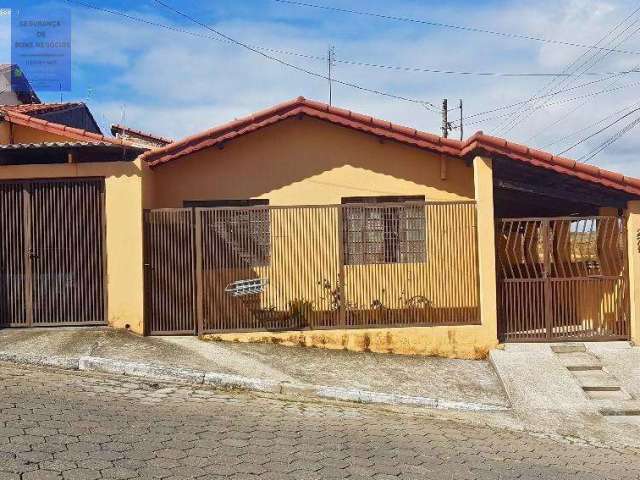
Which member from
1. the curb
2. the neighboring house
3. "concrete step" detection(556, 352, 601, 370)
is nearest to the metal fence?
"concrete step" detection(556, 352, 601, 370)

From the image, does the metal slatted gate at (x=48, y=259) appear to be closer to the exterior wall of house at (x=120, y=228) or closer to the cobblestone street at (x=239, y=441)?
the exterior wall of house at (x=120, y=228)

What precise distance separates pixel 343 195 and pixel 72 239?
4.19m

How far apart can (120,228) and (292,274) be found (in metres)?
2.59

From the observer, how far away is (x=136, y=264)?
8.94 metres

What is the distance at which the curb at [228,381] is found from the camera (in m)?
6.92

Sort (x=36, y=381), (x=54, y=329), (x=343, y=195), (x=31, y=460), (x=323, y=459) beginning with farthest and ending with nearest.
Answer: (x=343, y=195), (x=54, y=329), (x=36, y=381), (x=323, y=459), (x=31, y=460)

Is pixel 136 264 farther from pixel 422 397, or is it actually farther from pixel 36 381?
pixel 422 397

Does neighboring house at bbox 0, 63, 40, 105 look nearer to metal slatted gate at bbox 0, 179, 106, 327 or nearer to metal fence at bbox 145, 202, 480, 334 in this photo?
metal slatted gate at bbox 0, 179, 106, 327

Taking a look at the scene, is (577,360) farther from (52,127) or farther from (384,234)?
(52,127)

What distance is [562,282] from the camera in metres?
9.09

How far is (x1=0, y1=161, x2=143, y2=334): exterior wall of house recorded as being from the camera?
893 cm

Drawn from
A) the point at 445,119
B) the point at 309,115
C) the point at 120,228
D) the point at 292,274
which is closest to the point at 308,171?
the point at 309,115

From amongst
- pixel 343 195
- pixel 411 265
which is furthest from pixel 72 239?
pixel 411 265

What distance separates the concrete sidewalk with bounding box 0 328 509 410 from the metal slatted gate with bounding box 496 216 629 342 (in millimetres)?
1083
